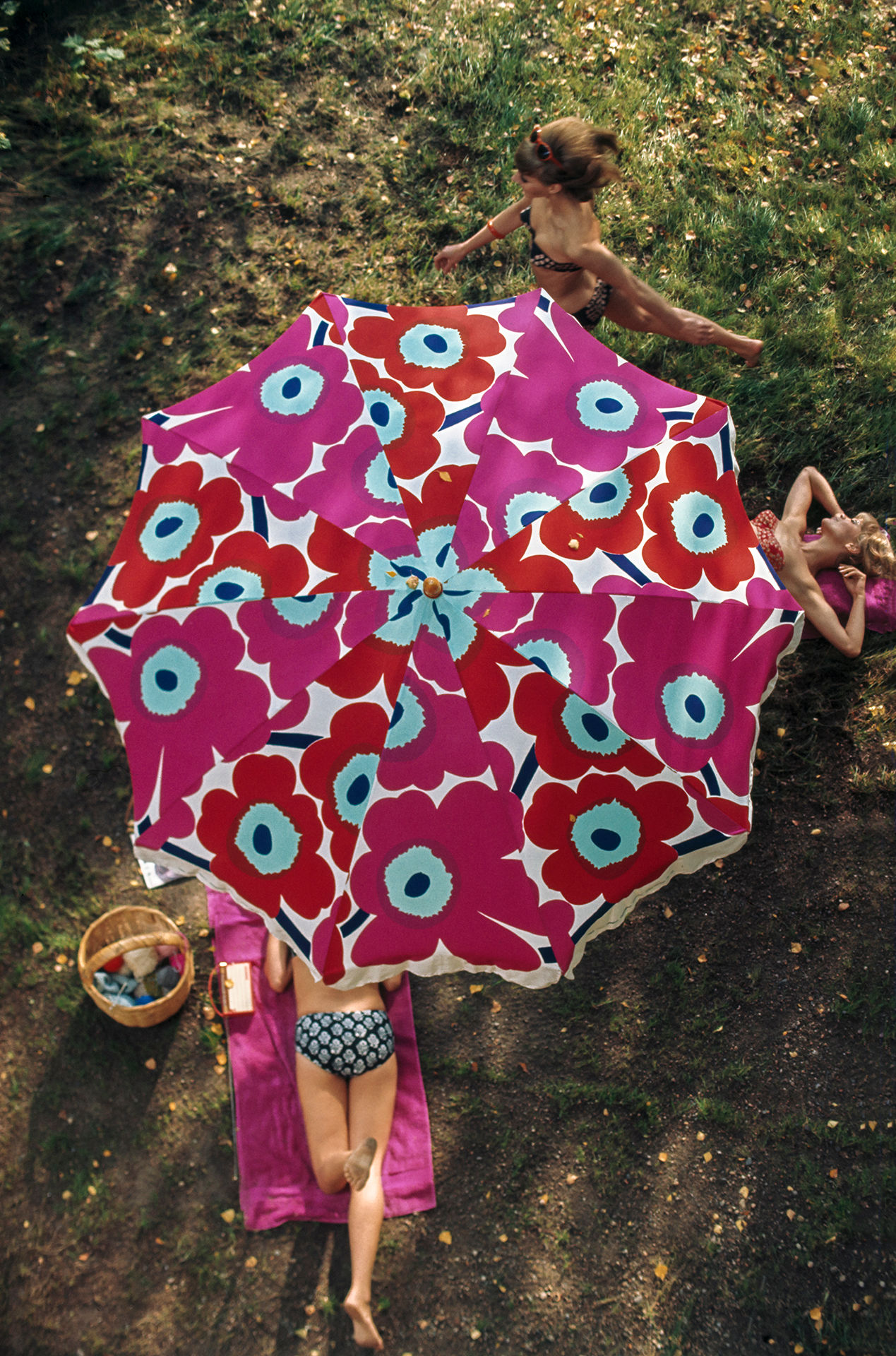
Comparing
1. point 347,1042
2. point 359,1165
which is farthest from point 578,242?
point 359,1165

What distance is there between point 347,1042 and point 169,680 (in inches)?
83.3

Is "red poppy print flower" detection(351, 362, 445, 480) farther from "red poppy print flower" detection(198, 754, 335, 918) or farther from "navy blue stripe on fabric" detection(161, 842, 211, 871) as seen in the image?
"navy blue stripe on fabric" detection(161, 842, 211, 871)

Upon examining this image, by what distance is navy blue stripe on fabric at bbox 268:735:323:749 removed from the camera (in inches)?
125

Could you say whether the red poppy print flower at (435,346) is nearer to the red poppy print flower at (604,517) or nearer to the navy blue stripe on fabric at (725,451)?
the red poppy print flower at (604,517)

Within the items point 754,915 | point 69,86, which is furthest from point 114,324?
point 754,915

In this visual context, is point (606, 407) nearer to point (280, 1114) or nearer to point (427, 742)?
point (427, 742)

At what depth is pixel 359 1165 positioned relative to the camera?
404 cm

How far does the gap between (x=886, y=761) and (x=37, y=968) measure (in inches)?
203

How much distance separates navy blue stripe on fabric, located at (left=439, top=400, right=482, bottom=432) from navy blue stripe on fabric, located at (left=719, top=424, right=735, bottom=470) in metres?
1.05

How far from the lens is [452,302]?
6.09 meters

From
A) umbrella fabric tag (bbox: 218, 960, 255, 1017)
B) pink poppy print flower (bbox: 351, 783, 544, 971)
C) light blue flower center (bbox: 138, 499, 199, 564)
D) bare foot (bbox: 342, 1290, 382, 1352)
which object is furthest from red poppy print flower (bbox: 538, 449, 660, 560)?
bare foot (bbox: 342, 1290, 382, 1352)

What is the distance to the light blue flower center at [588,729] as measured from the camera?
317 centimetres

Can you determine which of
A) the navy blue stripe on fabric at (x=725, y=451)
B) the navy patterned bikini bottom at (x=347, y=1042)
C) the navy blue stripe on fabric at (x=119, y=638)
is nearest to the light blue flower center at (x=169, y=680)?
the navy blue stripe on fabric at (x=119, y=638)

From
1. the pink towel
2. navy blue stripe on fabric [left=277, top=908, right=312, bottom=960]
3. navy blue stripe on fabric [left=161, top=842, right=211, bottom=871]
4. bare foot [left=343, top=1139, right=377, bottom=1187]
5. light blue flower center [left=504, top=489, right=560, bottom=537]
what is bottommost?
the pink towel
